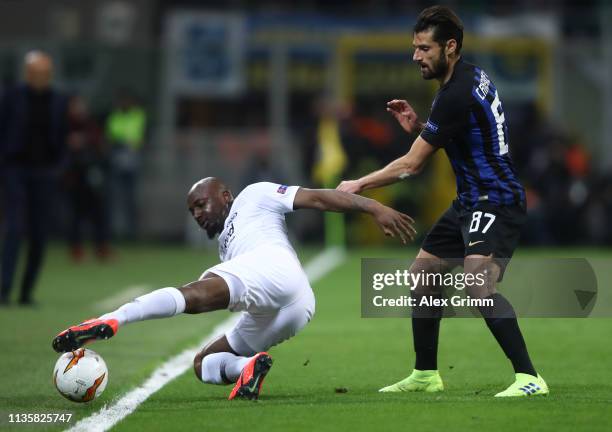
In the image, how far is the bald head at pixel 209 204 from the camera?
7859 millimetres

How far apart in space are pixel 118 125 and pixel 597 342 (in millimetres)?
12663

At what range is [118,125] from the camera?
71.1 ft

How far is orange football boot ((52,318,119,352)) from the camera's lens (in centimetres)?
677

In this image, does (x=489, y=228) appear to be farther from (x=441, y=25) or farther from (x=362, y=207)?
(x=441, y=25)

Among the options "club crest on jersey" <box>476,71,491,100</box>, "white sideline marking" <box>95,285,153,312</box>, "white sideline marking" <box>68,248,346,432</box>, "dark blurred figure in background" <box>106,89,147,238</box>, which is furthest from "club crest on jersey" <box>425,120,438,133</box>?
"dark blurred figure in background" <box>106,89,147,238</box>

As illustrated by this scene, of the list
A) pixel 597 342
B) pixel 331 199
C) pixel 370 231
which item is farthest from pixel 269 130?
pixel 331 199

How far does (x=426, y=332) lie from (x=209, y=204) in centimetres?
142

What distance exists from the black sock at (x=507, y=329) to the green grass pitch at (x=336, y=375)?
25cm

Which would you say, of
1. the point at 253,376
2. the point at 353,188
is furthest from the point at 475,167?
the point at 253,376

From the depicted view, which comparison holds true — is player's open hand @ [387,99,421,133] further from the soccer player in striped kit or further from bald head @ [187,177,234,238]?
bald head @ [187,177,234,238]

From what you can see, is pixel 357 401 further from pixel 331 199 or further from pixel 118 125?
pixel 118 125

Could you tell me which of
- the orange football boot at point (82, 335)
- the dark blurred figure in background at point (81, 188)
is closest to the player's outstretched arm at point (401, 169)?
the orange football boot at point (82, 335)

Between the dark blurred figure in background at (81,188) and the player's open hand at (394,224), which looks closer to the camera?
the player's open hand at (394,224)

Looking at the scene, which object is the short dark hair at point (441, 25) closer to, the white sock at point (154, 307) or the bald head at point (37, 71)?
the white sock at point (154, 307)
